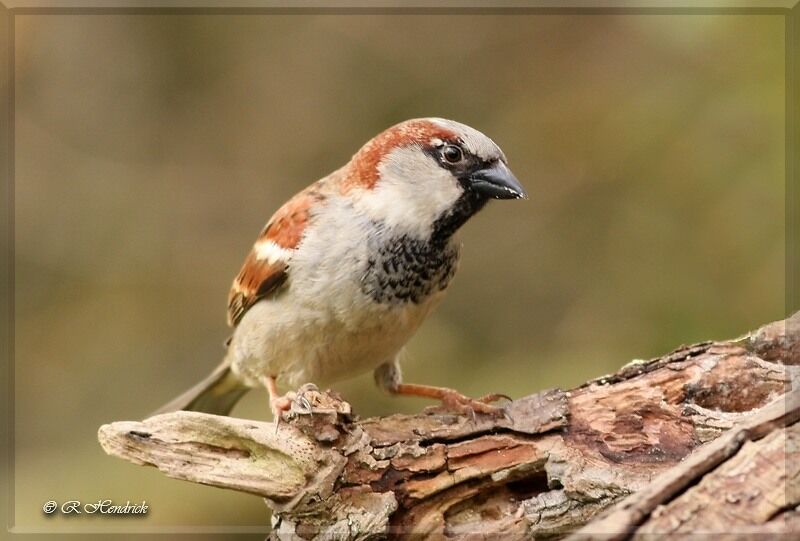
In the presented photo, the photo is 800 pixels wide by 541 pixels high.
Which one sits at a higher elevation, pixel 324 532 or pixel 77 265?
pixel 77 265

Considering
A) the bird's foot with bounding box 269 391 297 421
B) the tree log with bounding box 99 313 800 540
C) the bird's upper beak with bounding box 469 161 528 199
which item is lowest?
the tree log with bounding box 99 313 800 540

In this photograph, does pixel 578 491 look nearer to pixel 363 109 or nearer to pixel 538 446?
pixel 538 446

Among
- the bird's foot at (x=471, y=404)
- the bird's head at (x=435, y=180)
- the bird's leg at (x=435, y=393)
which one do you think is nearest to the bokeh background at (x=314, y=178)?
the bird's leg at (x=435, y=393)

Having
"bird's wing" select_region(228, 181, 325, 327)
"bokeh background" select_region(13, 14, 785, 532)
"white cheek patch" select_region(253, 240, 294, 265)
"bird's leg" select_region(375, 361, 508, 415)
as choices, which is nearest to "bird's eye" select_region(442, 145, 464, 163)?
"bird's wing" select_region(228, 181, 325, 327)

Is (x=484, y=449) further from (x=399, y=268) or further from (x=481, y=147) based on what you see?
(x=481, y=147)

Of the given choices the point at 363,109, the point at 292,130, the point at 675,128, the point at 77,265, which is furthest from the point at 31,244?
the point at 675,128

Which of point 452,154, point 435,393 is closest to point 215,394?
point 435,393

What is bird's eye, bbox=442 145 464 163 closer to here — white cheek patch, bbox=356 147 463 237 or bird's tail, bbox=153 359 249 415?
white cheek patch, bbox=356 147 463 237
